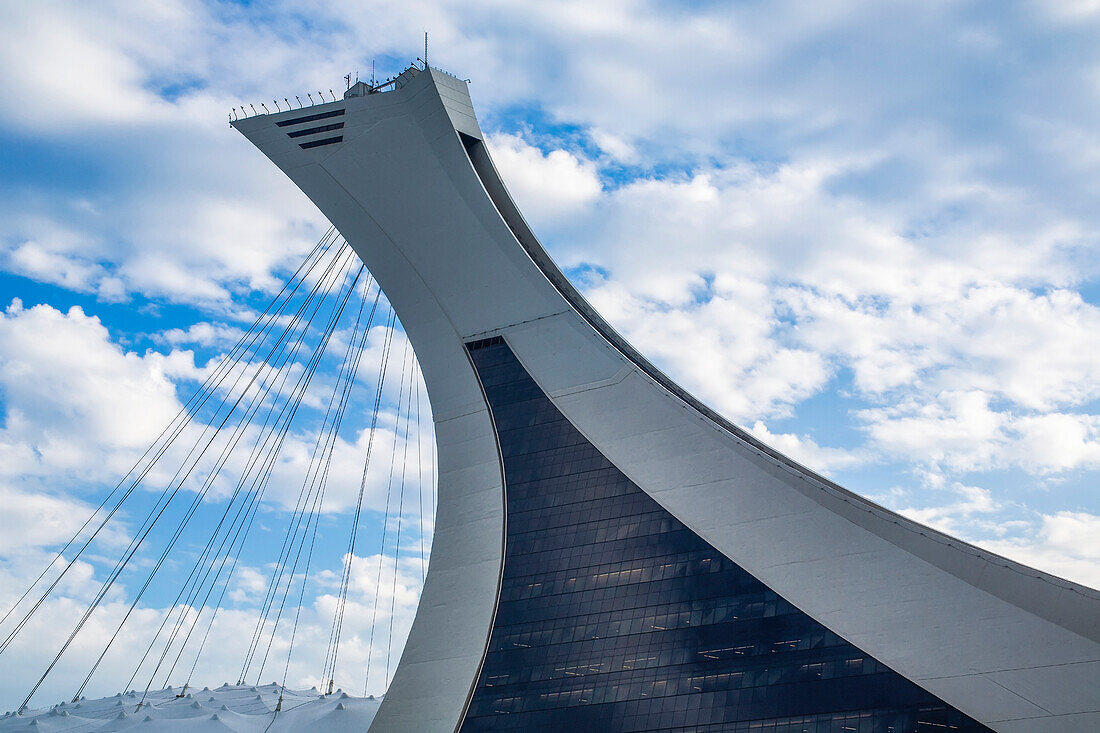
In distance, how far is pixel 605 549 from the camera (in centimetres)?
2825

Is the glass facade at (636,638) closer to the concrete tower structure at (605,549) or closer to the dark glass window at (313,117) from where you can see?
the concrete tower structure at (605,549)

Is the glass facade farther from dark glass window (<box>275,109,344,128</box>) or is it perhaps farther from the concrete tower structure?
dark glass window (<box>275,109,344,128</box>)

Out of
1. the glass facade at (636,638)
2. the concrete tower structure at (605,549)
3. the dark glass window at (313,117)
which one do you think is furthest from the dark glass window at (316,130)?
the glass facade at (636,638)

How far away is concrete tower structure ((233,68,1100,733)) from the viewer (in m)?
22.7

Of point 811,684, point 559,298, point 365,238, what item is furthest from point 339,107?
point 811,684

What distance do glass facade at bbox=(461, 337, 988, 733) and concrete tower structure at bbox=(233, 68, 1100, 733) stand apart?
5 centimetres

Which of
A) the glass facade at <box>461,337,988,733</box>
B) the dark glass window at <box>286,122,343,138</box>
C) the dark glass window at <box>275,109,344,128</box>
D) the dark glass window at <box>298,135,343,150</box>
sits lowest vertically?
the glass facade at <box>461,337,988,733</box>

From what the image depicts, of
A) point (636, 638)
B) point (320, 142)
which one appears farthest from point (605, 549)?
point (320, 142)

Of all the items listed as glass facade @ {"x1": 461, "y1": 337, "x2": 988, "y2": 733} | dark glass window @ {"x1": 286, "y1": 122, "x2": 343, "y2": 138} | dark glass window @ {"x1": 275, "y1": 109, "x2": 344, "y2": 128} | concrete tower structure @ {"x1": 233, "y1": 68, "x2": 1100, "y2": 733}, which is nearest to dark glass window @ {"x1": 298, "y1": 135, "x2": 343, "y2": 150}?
concrete tower structure @ {"x1": 233, "y1": 68, "x2": 1100, "y2": 733}

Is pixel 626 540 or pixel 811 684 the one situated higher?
pixel 626 540

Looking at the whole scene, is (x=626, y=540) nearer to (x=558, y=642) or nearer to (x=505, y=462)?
(x=558, y=642)

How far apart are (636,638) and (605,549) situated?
3067mm

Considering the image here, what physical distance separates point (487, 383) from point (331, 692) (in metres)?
14.5

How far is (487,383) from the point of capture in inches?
1334
